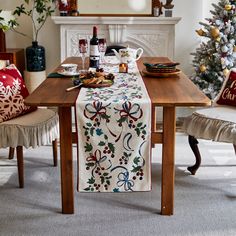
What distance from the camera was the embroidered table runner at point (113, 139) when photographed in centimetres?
239

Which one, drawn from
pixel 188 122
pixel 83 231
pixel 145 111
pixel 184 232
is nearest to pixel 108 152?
pixel 145 111

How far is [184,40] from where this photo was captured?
4973 millimetres

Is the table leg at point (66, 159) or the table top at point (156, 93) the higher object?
the table top at point (156, 93)

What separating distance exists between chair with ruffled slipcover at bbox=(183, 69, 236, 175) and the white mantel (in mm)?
1731

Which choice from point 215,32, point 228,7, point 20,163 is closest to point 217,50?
point 215,32

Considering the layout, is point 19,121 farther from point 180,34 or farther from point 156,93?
point 180,34

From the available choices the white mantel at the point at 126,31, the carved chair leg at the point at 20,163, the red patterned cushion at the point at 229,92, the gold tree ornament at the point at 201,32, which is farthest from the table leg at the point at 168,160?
the white mantel at the point at 126,31

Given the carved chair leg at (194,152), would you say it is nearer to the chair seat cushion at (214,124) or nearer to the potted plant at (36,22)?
the chair seat cushion at (214,124)

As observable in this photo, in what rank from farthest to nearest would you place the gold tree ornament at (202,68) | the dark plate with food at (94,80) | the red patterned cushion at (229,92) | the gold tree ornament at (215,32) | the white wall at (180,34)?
the white wall at (180,34) < the gold tree ornament at (202,68) < the gold tree ornament at (215,32) < the red patterned cushion at (229,92) < the dark plate with food at (94,80)

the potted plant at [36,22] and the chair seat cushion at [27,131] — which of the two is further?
the potted plant at [36,22]

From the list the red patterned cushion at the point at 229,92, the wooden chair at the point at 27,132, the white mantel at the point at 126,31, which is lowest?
the wooden chair at the point at 27,132

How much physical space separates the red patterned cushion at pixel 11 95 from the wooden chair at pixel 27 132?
0.18 ft

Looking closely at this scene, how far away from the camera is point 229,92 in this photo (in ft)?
10.7

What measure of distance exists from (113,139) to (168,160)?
0.38 m
